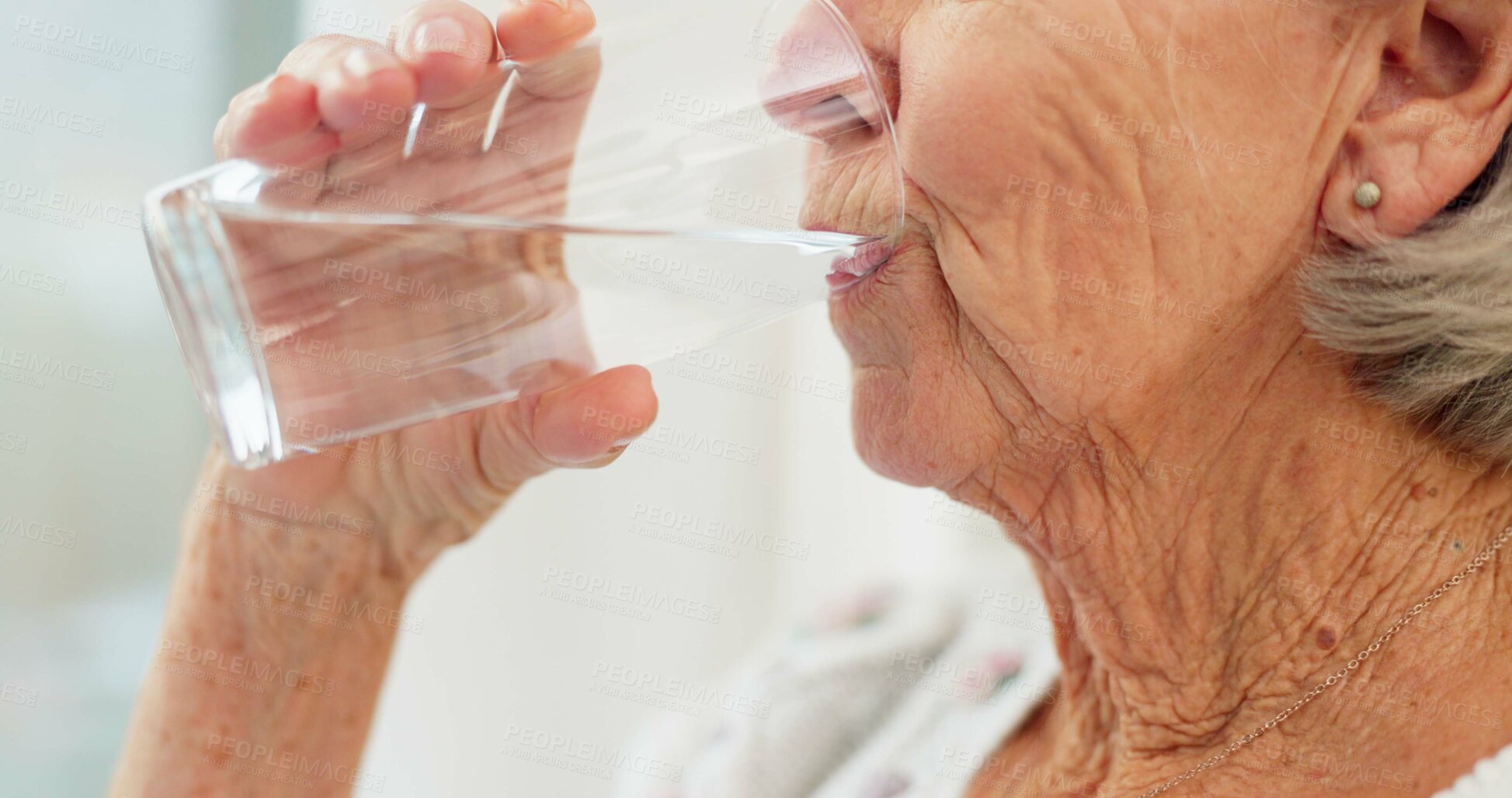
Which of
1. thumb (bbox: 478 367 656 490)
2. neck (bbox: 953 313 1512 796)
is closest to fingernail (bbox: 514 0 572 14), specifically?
thumb (bbox: 478 367 656 490)

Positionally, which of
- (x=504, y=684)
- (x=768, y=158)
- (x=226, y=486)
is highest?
(x=768, y=158)

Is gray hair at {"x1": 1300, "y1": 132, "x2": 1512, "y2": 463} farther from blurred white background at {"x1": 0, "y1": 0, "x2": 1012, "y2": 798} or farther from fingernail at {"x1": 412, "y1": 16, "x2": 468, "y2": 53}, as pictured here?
Result: blurred white background at {"x1": 0, "y1": 0, "x2": 1012, "y2": 798}

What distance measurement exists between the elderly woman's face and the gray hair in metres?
0.05

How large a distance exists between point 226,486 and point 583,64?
1.71 ft

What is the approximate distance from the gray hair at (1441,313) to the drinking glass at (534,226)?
326 millimetres

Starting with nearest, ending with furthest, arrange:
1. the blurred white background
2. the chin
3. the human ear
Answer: the human ear < the chin < the blurred white background

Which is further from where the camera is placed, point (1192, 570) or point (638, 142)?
point (1192, 570)

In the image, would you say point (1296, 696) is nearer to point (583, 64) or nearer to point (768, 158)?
point (768, 158)

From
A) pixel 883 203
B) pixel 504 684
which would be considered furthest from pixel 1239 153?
pixel 504 684

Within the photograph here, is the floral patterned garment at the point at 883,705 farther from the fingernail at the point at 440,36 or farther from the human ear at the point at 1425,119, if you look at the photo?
the fingernail at the point at 440,36

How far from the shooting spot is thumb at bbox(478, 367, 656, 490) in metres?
0.77

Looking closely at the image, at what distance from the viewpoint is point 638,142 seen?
2.05 feet

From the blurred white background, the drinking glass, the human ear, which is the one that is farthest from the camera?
the blurred white background

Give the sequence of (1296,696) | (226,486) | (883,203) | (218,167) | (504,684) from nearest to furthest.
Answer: (218,167) < (883,203) < (1296,696) < (226,486) < (504,684)
